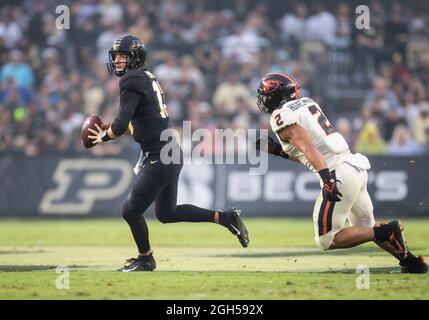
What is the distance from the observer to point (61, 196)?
17469mm

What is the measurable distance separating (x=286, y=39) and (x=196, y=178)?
5086 millimetres

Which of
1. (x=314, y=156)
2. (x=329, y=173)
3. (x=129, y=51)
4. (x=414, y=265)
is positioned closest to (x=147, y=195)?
(x=129, y=51)

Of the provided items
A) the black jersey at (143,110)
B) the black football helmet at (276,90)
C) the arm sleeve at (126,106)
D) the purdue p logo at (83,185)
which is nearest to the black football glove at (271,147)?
the black football helmet at (276,90)

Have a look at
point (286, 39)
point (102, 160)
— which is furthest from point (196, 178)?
point (286, 39)

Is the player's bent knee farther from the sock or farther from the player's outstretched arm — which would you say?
the sock

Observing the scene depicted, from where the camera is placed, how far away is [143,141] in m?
9.59

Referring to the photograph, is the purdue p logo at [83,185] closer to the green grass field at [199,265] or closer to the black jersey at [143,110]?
the green grass field at [199,265]

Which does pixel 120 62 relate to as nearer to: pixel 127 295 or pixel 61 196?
pixel 127 295

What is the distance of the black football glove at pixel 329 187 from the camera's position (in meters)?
8.71

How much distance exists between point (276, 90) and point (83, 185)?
891 centimetres

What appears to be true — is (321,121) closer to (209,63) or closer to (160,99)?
(160,99)

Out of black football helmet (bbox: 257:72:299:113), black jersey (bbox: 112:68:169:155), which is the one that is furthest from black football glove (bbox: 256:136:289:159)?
black jersey (bbox: 112:68:169:155)

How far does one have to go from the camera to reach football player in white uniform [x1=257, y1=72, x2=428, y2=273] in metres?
8.89

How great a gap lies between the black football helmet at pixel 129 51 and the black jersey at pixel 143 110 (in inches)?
6.7
